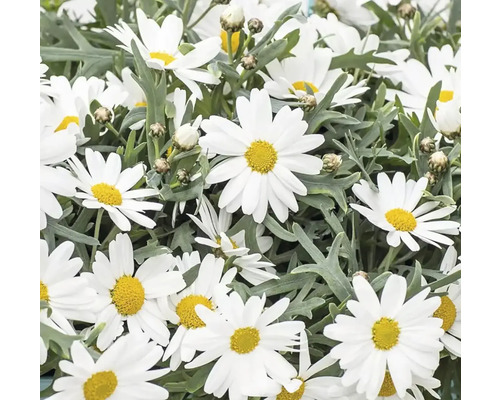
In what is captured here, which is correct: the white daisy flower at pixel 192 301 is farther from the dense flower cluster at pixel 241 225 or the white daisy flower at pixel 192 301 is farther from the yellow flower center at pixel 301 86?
the yellow flower center at pixel 301 86

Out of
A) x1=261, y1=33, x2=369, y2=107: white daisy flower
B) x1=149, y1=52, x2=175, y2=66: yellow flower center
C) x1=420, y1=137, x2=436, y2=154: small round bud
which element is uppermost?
x1=149, y1=52, x2=175, y2=66: yellow flower center

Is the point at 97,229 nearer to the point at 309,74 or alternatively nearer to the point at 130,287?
the point at 130,287

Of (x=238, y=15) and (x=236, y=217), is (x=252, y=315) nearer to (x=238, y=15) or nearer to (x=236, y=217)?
(x=236, y=217)

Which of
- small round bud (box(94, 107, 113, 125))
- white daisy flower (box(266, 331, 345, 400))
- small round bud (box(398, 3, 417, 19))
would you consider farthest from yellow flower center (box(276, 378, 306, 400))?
small round bud (box(398, 3, 417, 19))

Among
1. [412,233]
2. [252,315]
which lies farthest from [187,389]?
[412,233]

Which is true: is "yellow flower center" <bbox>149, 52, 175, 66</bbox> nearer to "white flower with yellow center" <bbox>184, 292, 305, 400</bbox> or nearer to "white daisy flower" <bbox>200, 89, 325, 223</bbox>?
"white daisy flower" <bbox>200, 89, 325, 223</bbox>
